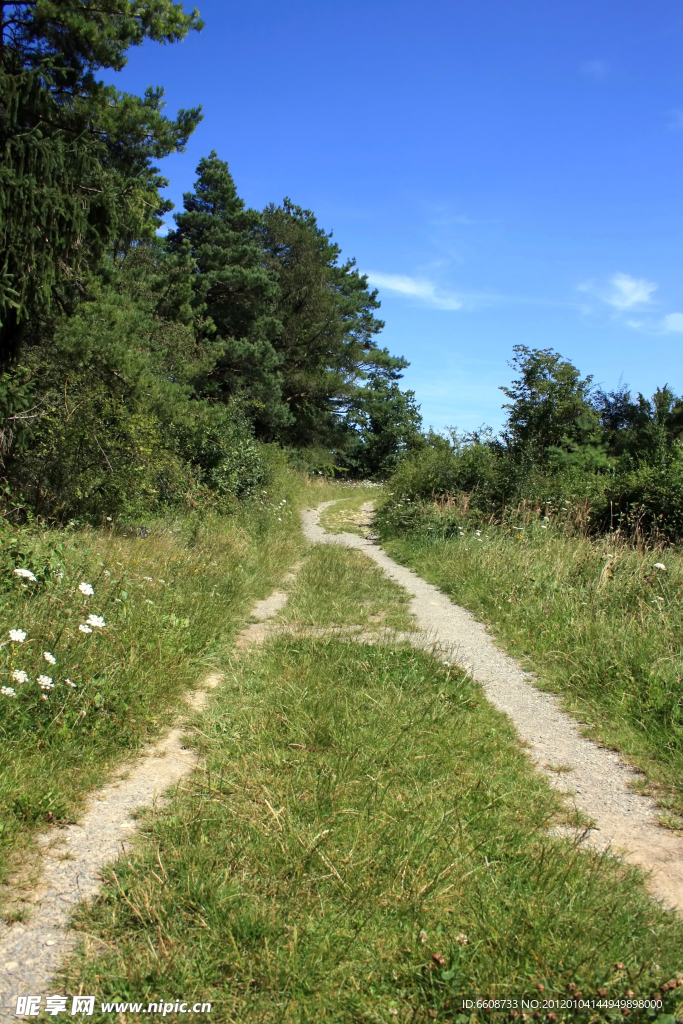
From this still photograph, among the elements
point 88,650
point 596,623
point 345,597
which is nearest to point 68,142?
point 345,597

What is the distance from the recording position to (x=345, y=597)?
8.34 metres

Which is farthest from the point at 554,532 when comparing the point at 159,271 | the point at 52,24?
the point at 159,271

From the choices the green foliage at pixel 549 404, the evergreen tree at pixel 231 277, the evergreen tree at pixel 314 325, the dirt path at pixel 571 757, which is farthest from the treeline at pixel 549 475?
the evergreen tree at pixel 314 325

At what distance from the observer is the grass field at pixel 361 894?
218 cm

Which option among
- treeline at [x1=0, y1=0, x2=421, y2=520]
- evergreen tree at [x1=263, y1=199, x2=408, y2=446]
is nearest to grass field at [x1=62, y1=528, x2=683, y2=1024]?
treeline at [x1=0, y1=0, x2=421, y2=520]

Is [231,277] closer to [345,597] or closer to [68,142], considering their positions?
[68,142]

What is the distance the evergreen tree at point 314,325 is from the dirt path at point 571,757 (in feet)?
90.6

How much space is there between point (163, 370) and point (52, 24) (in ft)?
37.4

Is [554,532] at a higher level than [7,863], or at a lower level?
higher

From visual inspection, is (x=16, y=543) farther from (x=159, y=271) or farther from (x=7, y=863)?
(x=159, y=271)

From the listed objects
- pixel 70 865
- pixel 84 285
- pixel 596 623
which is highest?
pixel 84 285

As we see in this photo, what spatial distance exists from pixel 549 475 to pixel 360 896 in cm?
1341

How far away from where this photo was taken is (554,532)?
11.2 m

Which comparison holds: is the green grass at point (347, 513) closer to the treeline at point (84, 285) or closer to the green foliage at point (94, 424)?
the treeline at point (84, 285)
